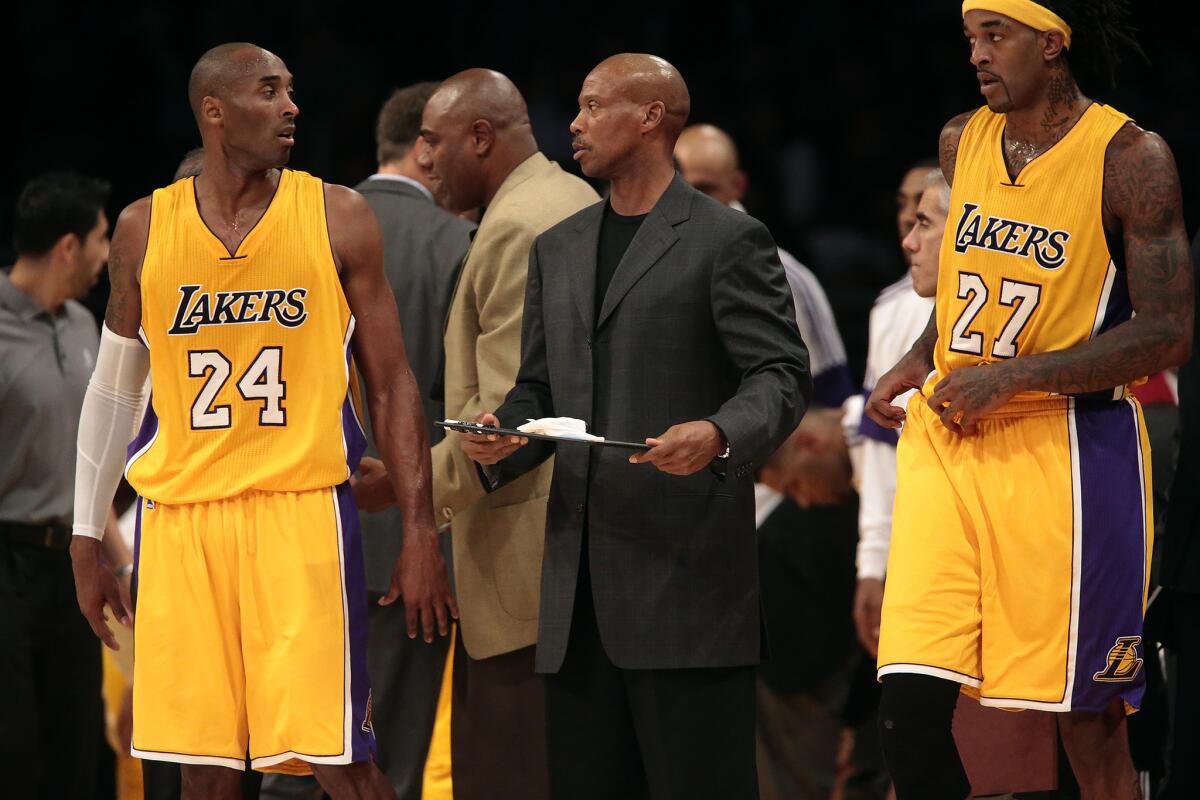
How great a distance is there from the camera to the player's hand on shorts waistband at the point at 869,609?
5.75 metres

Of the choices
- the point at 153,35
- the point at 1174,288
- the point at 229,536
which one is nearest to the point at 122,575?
the point at 229,536

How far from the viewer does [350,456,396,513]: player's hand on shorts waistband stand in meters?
4.55

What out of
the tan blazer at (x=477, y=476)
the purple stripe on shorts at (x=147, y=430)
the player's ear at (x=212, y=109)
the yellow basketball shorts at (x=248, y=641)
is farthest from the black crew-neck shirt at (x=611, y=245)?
the purple stripe on shorts at (x=147, y=430)

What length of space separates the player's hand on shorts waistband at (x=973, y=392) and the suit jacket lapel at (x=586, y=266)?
2.66 ft

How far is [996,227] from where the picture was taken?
3.77 m

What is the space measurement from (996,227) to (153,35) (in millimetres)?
6914

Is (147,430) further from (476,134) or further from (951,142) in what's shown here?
(951,142)

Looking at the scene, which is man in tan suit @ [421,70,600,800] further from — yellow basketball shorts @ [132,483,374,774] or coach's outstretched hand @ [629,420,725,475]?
coach's outstretched hand @ [629,420,725,475]

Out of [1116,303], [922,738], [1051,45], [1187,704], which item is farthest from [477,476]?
[1187,704]

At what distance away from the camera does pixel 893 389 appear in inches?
158

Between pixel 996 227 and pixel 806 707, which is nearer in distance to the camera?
pixel 996 227

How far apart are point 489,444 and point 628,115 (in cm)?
86

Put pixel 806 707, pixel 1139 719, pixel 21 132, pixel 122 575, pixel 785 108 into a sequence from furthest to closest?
pixel 785 108
pixel 21 132
pixel 806 707
pixel 122 575
pixel 1139 719

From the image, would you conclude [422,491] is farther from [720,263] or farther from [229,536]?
[720,263]
